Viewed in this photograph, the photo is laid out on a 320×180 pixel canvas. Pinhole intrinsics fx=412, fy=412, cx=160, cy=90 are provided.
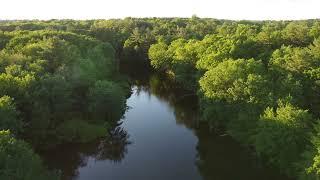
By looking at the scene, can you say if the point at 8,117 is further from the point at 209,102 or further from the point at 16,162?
the point at 209,102

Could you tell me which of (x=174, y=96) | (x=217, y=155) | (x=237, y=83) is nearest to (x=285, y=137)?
(x=217, y=155)

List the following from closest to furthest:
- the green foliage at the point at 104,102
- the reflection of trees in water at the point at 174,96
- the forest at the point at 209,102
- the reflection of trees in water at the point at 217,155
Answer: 1. the forest at the point at 209,102
2. the reflection of trees in water at the point at 217,155
3. the green foliage at the point at 104,102
4. the reflection of trees in water at the point at 174,96

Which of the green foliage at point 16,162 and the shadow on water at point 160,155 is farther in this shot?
the shadow on water at point 160,155

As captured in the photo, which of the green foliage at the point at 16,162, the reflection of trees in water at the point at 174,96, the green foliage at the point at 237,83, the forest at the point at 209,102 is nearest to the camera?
the green foliage at the point at 16,162

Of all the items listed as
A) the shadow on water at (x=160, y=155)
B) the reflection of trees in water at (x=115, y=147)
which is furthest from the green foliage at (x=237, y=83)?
the reflection of trees in water at (x=115, y=147)

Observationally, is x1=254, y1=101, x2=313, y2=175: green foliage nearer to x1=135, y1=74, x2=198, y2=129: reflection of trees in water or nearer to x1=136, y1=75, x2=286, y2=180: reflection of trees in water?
x1=136, y1=75, x2=286, y2=180: reflection of trees in water

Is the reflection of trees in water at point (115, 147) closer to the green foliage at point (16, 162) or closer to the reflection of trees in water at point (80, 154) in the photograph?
the reflection of trees in water at point (80, 154)

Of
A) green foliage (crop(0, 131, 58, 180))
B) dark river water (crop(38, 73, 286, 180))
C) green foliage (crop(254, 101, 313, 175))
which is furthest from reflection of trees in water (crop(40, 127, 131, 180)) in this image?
green foliage (crop(254, 101, 313, 175))

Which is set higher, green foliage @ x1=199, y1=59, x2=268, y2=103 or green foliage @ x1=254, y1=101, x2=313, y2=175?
green foliage @ x1=199, y1=59, x2=268, y2=103
